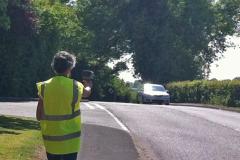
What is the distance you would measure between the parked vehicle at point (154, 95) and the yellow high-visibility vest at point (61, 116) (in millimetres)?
34459

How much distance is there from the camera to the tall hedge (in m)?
35.9

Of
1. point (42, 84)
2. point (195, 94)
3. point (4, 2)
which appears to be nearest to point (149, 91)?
point (195, 94)

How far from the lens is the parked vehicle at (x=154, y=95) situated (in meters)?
40.8

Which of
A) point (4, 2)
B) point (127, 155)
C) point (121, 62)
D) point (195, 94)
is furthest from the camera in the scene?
point (121, 62)

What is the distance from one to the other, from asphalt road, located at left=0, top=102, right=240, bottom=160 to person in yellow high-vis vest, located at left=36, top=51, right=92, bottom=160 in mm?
4788

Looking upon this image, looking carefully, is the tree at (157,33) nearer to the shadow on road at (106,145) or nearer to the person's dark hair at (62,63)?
the shadow on road at (106,145)

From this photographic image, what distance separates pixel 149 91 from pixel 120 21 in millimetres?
22038

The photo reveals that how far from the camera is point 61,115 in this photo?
6234 mm

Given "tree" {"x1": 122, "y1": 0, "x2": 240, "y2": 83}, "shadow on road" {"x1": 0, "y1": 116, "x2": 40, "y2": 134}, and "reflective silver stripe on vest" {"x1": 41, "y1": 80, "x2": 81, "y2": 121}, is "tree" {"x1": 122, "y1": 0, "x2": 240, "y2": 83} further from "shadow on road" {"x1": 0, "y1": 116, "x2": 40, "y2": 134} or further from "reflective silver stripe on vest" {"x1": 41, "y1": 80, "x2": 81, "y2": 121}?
"reflective silver stripe on vest" {"x1": 41, "y1": 80, "x2": 81, "y2": 121}

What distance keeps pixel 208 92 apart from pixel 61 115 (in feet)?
116

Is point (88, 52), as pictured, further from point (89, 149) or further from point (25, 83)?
point (89, 149)

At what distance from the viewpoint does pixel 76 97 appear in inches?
249

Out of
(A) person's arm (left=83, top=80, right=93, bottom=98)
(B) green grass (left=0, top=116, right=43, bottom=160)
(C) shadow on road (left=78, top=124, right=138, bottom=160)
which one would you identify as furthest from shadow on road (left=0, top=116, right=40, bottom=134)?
(A) person's arm (left=83, top=80, right=93, bottom=98)

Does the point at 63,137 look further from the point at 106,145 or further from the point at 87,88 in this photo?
the point at 106,145
